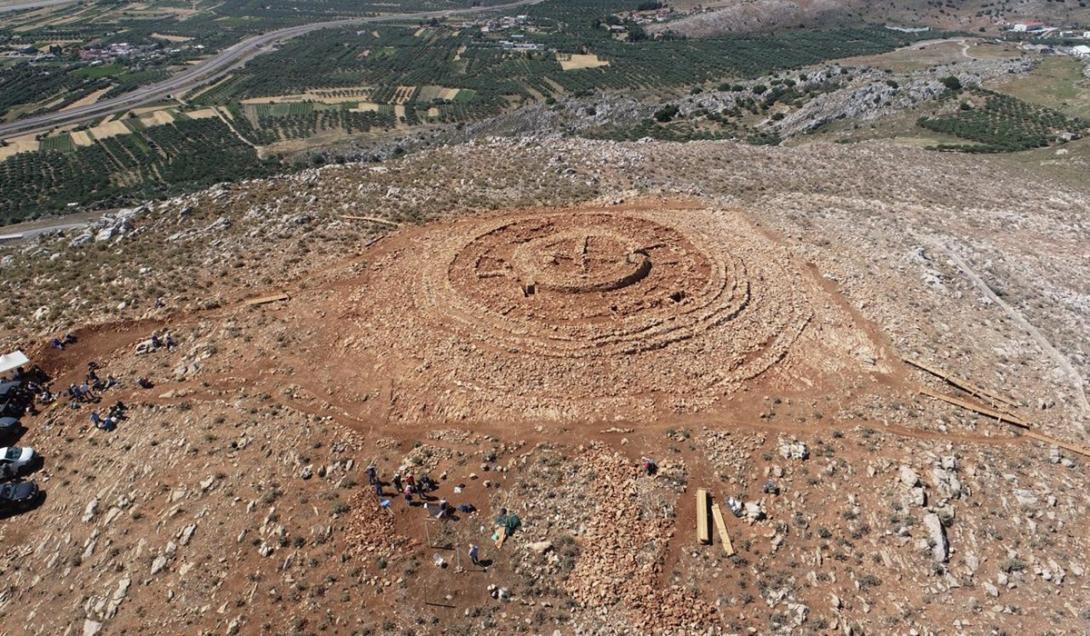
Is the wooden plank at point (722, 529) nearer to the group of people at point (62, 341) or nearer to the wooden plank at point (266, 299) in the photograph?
the wooden plank at point (266, 299)

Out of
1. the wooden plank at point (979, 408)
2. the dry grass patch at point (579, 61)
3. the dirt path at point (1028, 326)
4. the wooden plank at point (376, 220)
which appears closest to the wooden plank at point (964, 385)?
the wooden plank at point (979, 408)

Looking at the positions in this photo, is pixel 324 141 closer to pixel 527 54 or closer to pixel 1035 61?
pixel 527 54

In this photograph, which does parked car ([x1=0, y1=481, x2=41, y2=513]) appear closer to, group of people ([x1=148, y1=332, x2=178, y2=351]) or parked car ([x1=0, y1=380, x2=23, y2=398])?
parked car ([x1=0, y1=380, x2=23, y2=398])

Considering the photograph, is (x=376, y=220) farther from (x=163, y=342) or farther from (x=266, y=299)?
(x=163, y=342)

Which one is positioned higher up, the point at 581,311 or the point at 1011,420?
the point at 581,311

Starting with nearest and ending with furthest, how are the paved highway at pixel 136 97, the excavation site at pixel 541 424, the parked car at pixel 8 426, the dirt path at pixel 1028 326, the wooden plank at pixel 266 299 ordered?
the excavation site at pixel 541 424 → the parked car at pixel 8 426 → the dirt path at pixel 1028 326 → the wooden plank at pixel 266 299 → the paved highway at pixel 136 97

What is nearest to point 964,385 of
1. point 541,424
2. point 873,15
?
point 541,424

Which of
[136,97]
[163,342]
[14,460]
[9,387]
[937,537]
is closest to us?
[937,537]
